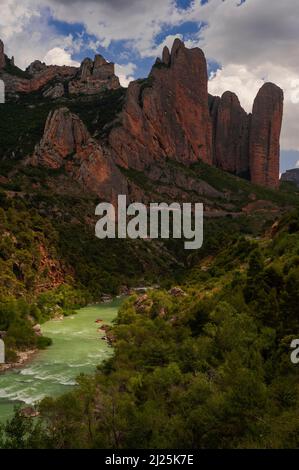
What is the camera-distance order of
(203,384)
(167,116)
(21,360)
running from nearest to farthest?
1. (203,384)
2. (21,360)
3. (167,116)

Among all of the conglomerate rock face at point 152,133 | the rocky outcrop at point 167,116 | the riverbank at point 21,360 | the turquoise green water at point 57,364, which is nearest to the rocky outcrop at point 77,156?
the conglomerate rock face at point 152,133

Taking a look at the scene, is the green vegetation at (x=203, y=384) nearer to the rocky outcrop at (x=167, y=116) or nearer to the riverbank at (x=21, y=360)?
the riverbank at (x=21, y=360)

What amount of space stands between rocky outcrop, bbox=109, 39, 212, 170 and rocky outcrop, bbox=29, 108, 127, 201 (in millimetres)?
19528

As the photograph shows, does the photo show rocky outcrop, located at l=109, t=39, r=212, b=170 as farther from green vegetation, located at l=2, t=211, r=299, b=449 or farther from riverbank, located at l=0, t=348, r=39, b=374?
green vegetation, located at l=2, t=211, r=299, b=449

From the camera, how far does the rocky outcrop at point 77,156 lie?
141 metres

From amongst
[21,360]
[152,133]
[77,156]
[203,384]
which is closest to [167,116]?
[152,133]

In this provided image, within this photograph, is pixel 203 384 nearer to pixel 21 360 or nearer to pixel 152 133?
pixel 21 360

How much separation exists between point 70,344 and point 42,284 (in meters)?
28.5

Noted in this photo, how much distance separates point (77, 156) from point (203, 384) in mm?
124917

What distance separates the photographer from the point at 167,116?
188 metres

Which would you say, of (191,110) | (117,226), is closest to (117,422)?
(117,226)

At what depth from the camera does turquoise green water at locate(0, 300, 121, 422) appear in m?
35.3
